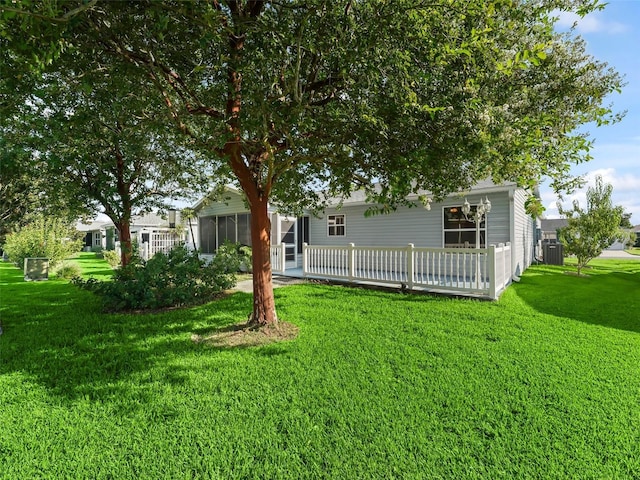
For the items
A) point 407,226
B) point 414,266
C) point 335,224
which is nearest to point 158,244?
point 335,224

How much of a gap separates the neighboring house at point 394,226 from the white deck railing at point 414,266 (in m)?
0.15

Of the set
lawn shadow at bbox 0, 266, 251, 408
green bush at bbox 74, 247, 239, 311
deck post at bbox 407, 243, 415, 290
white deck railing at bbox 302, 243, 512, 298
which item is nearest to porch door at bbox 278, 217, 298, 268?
white deck railing at bbox 302, 243, 512, 298

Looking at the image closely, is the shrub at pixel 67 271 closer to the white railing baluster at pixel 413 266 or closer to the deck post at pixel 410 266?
the white railing baluster at pixel 413 266

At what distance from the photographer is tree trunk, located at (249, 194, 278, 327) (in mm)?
5266

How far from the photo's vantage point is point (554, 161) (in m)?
4.04

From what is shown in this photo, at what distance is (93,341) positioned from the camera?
4703 mm

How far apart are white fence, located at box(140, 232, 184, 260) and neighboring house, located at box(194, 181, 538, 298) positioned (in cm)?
260

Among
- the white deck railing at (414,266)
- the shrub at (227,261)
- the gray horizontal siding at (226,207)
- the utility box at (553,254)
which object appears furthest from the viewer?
the utility box at (553,254)

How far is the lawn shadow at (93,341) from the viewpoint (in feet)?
11.6

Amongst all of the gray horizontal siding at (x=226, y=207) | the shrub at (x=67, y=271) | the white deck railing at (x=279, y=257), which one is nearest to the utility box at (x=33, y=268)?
the shrub at (x=67, y=271)

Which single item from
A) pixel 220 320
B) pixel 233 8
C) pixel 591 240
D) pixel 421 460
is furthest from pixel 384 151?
pixel 591 240

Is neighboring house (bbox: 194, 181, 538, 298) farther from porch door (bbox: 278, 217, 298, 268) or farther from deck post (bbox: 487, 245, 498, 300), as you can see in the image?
deck post (bbox: 487, 245, 498, 300)

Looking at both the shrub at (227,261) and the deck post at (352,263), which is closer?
the shrub at (227,261)

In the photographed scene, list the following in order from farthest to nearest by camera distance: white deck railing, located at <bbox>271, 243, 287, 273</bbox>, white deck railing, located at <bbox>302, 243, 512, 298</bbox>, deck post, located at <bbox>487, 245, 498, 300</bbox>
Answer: white deck railing, located at <bbox>271, 243, 287, 273</bbox>, white deck railing, located at <bbox>302, 243, 512, 298</bbox>, deck post, located at <bbox>487, 245, 498, 300</bbox>
